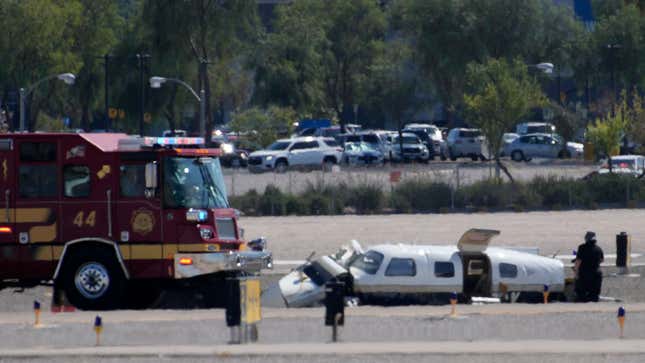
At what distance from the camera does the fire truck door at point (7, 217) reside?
20.1 metres

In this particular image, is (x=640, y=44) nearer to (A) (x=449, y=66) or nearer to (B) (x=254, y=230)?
(A) (x=449, y=66)

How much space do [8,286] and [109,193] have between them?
2.57m

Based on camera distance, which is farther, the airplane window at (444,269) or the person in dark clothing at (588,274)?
the person in dark clothing at (588,274)

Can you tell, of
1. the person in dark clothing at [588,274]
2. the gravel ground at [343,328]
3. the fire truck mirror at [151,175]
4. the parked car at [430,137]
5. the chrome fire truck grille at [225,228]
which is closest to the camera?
the gravel ground at [343,328]

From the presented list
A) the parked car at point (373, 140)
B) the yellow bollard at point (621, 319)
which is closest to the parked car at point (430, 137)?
the parked car at point (373, 140)

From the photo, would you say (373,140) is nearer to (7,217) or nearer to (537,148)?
(537,148)

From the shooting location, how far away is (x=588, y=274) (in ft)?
74.1

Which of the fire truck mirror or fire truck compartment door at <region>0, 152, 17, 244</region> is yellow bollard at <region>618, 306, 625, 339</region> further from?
fire truck compartment door at <region>0, 152, 17, 244</region>

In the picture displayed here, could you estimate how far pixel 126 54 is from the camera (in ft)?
232

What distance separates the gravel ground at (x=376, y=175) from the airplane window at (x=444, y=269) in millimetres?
20303

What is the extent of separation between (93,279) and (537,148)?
48.5m

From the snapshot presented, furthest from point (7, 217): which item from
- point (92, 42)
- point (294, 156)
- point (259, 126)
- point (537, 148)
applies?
point (92, 42)

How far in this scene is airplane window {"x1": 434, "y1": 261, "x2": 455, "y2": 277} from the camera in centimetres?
2198

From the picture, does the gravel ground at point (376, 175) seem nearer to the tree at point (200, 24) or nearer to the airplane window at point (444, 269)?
the tree at point (200, 24)
